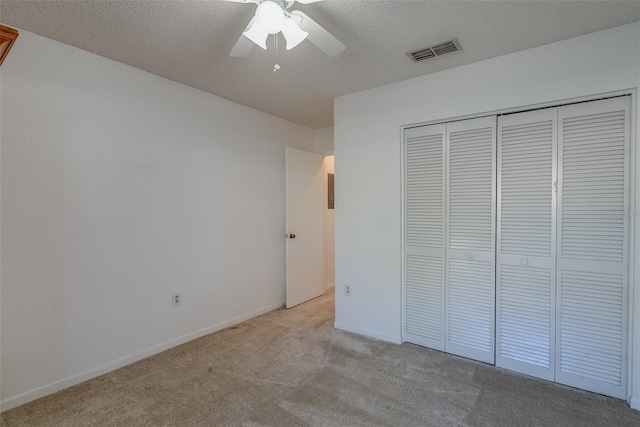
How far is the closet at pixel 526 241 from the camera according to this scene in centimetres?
209

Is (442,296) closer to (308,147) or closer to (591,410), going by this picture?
(591,410)

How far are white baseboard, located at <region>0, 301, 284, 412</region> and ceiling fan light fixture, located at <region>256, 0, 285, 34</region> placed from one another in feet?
8.56

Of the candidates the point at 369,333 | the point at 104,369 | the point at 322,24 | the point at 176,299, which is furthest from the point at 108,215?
the point at 369,333

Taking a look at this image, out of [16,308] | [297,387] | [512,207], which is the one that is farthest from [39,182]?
[512,207]

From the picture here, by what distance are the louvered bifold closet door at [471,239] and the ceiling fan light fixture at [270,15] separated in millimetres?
1746

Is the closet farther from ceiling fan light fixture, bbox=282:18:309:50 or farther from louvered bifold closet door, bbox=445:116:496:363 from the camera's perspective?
ceiling fan light fixture, bbox=282:18:309:50

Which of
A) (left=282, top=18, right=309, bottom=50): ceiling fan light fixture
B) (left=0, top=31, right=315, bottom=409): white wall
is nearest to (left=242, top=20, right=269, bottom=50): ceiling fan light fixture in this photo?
(left=282, top=18, right=309, bottom=50): ceiling fan light fixture

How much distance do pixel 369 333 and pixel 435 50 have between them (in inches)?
98.2

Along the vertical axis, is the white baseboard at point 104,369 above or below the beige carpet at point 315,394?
above

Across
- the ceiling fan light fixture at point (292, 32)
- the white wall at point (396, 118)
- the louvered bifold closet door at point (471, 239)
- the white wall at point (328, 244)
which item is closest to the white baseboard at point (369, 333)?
the white wall at point (396, 118)

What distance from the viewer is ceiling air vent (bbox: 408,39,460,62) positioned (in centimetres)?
221

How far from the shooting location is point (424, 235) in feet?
9.25

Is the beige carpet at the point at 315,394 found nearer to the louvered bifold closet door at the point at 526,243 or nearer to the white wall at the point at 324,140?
the louvered bifold closet door at the point at 526,243

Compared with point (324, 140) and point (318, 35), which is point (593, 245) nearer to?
point (318, 35)
